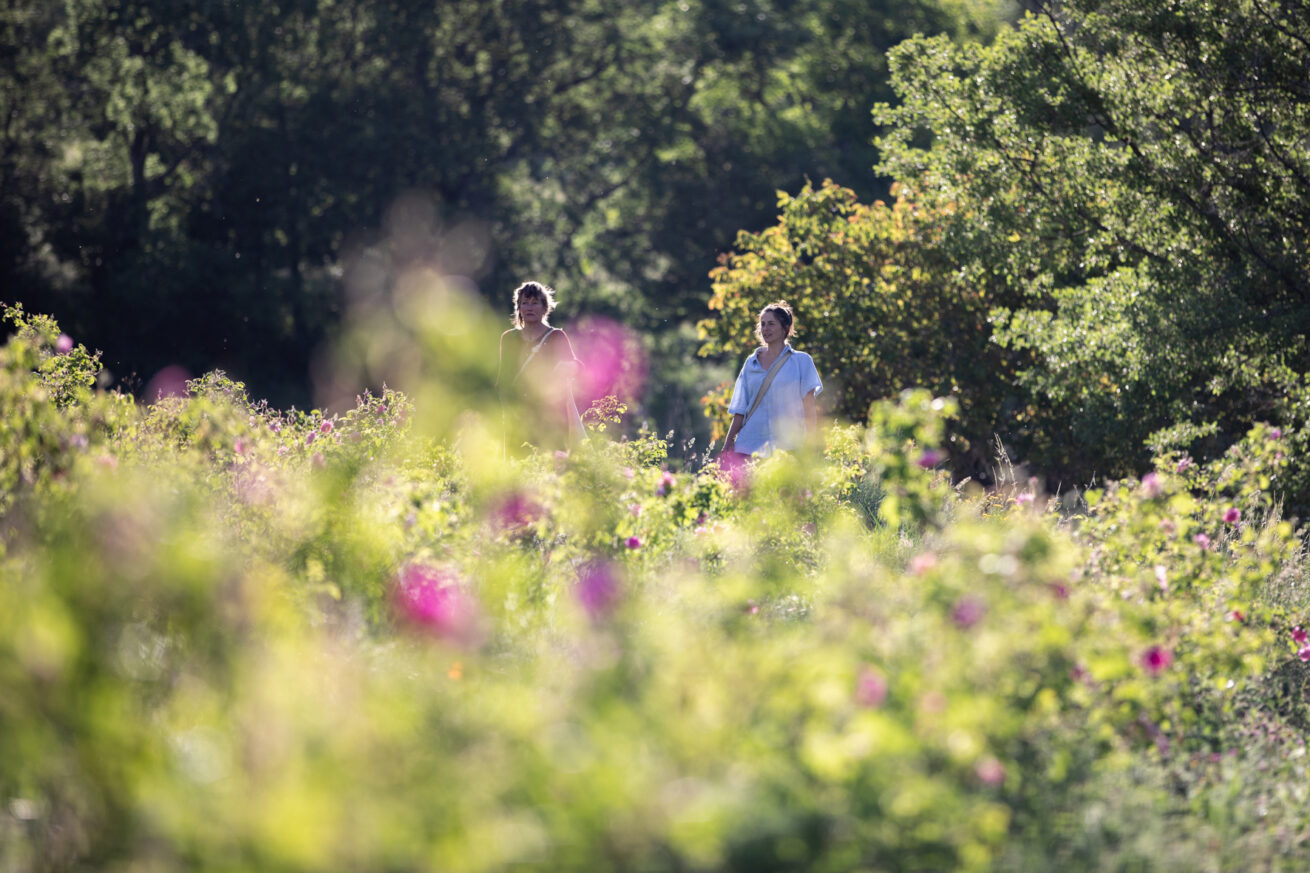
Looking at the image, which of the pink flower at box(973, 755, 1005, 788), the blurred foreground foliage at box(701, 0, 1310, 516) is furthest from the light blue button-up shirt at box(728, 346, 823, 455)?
the pink flower at box(973, 755, 1005, 788)

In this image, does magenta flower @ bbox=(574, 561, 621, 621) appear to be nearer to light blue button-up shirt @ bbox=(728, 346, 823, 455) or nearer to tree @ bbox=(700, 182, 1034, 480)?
light blue button-up shirt @ bbox=(728, 346, 823, 455)

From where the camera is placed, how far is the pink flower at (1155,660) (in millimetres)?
3441

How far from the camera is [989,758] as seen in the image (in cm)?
286

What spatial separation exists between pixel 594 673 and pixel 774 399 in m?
4.91

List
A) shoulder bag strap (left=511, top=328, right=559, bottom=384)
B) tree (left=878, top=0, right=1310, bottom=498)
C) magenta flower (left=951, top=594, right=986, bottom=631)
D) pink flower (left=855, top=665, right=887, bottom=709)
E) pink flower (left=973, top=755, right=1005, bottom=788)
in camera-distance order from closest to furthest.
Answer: pink flower (left=855, top=665, right=887, bottom=709), pink flower (left=973, top=755, right=1005, bottom=788), magenta flower (left=951, top=594, right=986, bottom=631), shoulder bag strap (left=511, top=328, right=559, bottom=384), tree (left=878, top=0, right=1310, bottom=498)

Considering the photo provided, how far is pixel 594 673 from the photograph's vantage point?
2.63m

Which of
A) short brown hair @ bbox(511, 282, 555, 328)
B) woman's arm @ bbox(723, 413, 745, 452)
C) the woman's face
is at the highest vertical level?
short brown hair @ bbox(511, 282, 555, 328)

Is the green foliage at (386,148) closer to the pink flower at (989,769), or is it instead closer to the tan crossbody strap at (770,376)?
the tan crossbody strap at (770,376)

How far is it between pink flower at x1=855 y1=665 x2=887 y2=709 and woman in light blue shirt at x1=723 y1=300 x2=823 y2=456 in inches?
181

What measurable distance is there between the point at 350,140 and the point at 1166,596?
20388 millimetres

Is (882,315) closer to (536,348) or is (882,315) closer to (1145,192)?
(1145,192)

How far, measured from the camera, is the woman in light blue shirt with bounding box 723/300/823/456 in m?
7.38

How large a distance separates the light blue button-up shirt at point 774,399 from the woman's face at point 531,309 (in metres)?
1.26

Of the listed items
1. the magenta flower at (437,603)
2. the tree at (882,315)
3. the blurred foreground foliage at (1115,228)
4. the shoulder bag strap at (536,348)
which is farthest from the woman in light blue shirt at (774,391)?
the tree at (882,315)
